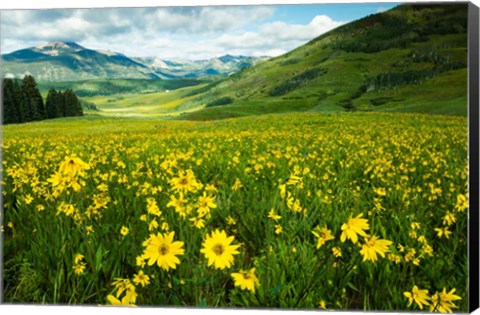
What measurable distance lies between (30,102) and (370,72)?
101 inches

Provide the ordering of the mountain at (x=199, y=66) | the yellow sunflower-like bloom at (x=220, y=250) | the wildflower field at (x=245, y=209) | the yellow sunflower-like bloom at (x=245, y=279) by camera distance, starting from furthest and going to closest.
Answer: the mountain at (x=199, y=66) → the wildflower field at (x=245, y=209) → the yellow sunflower-like bloom at (x=245, y=279) → the yellow sunflower-like bloom at (x=220, y=250)

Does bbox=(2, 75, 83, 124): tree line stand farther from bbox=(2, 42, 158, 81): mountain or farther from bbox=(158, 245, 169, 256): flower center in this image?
bbox=(158, 245, 169, 256): flower center

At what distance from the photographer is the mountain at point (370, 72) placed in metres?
3.42

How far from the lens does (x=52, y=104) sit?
3928mm

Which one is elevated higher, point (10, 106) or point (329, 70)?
point (329, 70)

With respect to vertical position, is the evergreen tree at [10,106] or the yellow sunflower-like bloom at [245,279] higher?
the evergreen tree at [10,106]

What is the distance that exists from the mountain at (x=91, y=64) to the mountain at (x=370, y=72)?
0.16m

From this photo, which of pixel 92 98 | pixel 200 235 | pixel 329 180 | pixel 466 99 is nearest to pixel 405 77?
pixel 466 99

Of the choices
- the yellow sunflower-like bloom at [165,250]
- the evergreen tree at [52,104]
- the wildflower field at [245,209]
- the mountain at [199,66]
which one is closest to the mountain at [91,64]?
the mountain at [199,66]

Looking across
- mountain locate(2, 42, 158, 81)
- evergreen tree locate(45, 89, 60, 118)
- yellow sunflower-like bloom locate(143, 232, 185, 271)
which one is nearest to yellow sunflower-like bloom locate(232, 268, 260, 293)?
yellow sunflower-like bloom locate(143, 232, 185, 271)

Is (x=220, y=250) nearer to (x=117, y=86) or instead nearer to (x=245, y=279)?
(x=245, y=279)

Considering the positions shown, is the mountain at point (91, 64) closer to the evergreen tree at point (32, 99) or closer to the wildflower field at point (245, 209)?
the evergreen tree at point (32, 99)

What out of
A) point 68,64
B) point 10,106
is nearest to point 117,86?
point 68,64

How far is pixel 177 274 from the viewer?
3.28 metres
